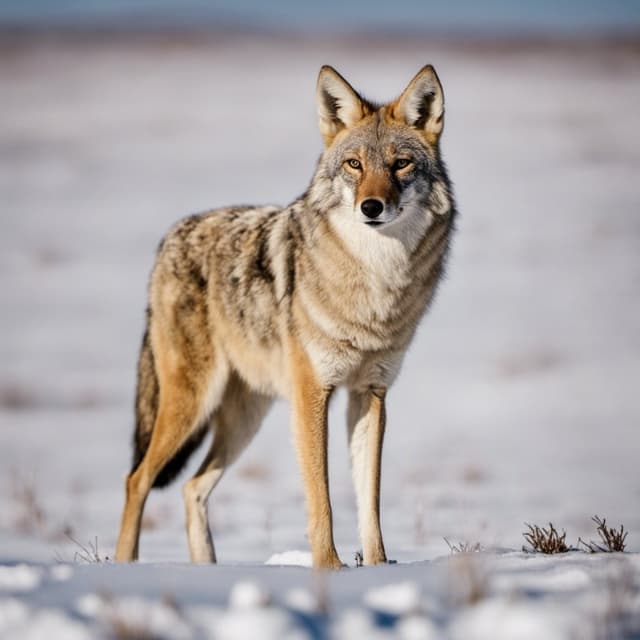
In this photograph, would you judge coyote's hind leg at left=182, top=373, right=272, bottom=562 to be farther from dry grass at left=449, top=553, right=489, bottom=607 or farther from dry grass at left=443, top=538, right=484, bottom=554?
dry grass at left=449, top=553, right=489, bottom=607

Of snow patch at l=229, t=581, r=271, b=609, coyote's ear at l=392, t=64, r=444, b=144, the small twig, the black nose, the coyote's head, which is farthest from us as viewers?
coyote's ear at l=392, t=64, r=444, b=144

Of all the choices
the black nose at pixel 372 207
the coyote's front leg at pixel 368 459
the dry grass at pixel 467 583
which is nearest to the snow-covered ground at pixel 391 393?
the dry grass at pixel 467 583

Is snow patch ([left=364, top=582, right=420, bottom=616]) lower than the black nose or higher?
lower

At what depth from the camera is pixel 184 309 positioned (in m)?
5.24

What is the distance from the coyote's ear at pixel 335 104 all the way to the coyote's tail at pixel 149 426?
1.72 meters

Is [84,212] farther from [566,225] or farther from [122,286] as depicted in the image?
[566,225]

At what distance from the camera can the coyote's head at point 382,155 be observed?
4238 millimetres

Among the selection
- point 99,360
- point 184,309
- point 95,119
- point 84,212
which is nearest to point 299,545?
point 184,309

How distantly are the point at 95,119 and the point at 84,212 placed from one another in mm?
12182

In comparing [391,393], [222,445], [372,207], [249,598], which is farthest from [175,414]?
[391,393]

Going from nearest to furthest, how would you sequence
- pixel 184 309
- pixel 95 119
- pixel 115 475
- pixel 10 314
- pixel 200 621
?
pixel 200 621
pixel 184 309
pixel 115 475
pixel 10 314
pixel 95 119

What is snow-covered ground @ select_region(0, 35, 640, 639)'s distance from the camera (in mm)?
2689

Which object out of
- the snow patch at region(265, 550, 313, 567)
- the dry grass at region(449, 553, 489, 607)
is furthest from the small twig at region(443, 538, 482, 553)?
the snow patch at region(265, 550, 313, 567)

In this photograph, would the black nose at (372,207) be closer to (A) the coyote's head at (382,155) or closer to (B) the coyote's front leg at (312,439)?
(A) the coyote's head at (382,155)
